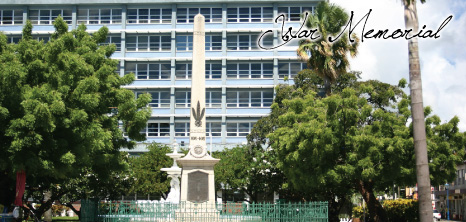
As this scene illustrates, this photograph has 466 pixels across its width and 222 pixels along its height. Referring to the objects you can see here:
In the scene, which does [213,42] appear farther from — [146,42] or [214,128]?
[214,128]

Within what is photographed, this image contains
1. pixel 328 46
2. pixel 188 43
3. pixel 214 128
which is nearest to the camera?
pixel 328 46

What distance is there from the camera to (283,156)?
2669cm

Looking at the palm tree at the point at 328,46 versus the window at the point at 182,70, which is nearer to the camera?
the palm tree at the point at 328,46

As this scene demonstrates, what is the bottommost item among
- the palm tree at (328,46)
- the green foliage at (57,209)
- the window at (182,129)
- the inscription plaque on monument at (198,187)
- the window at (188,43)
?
the green foliage at (57,209)

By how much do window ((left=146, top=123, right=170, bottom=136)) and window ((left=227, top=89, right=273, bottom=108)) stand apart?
20.2 feet

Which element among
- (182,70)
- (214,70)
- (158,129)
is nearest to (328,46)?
(214,70)

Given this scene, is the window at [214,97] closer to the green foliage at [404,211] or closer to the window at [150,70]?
the window at [150,70]

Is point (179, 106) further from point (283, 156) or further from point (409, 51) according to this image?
point (409, 51)

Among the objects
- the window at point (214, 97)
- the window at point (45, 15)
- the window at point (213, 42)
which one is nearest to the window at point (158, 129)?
the window at point (214, 97)

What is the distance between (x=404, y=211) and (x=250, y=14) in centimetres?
2842

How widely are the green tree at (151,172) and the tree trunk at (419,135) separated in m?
28.3

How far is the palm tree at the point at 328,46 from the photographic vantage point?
96.8 ft

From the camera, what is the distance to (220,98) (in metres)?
52.2

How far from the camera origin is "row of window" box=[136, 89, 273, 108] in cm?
5191
